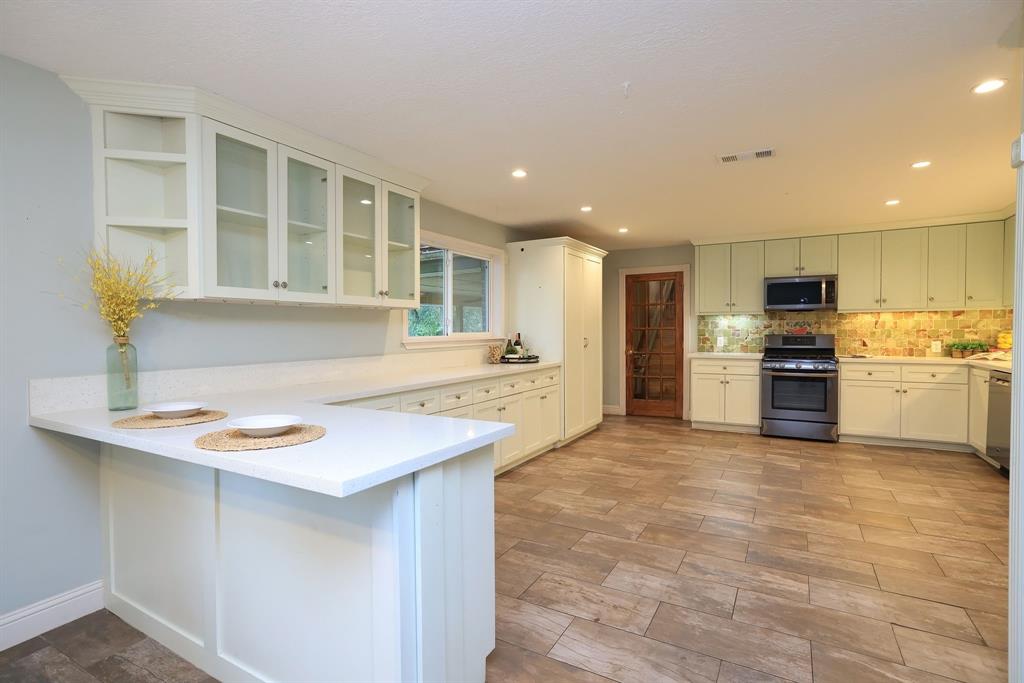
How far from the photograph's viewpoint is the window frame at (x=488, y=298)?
13.7 feet

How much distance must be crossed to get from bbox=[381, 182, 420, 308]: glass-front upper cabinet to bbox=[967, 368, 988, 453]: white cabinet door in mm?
4938

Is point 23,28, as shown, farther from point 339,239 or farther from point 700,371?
point 700,371

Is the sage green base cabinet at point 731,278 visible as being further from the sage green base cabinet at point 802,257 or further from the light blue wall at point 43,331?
the light blue wall at point 43,331

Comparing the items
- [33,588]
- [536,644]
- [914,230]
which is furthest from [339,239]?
A: [914,230]

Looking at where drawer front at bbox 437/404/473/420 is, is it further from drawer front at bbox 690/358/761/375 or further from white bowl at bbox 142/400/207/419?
drawer front at bbox 690/358/761/375

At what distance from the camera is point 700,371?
235 inches

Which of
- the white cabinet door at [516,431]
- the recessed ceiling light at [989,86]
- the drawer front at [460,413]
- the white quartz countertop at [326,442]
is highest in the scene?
the recessed ceiling light at [989,86]

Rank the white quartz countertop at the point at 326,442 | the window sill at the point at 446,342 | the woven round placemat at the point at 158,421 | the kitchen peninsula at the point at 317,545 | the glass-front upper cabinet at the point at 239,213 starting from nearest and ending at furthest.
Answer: the white quartz countertop at the point at 326,442 → the kitchen peninsula at the point at 317,545 → the woven round placemat at the point at 158,421 → the glass-front upper cabinet at the point at 239,213 → the window sill at the point at 446,342

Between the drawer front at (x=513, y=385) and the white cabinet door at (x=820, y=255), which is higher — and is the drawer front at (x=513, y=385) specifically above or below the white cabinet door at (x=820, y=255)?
below

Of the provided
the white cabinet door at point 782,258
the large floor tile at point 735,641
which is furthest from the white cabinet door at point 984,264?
the large floor tile at point 735,641

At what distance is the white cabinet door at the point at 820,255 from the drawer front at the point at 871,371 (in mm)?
1075

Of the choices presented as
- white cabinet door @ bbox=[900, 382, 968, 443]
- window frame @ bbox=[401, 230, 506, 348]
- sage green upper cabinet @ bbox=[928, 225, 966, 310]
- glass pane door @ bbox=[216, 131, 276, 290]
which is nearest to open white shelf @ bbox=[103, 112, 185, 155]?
glass pane door @ bbox=[216, 131, 276, 290]

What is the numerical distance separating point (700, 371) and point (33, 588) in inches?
228

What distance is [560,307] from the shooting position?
502cm
